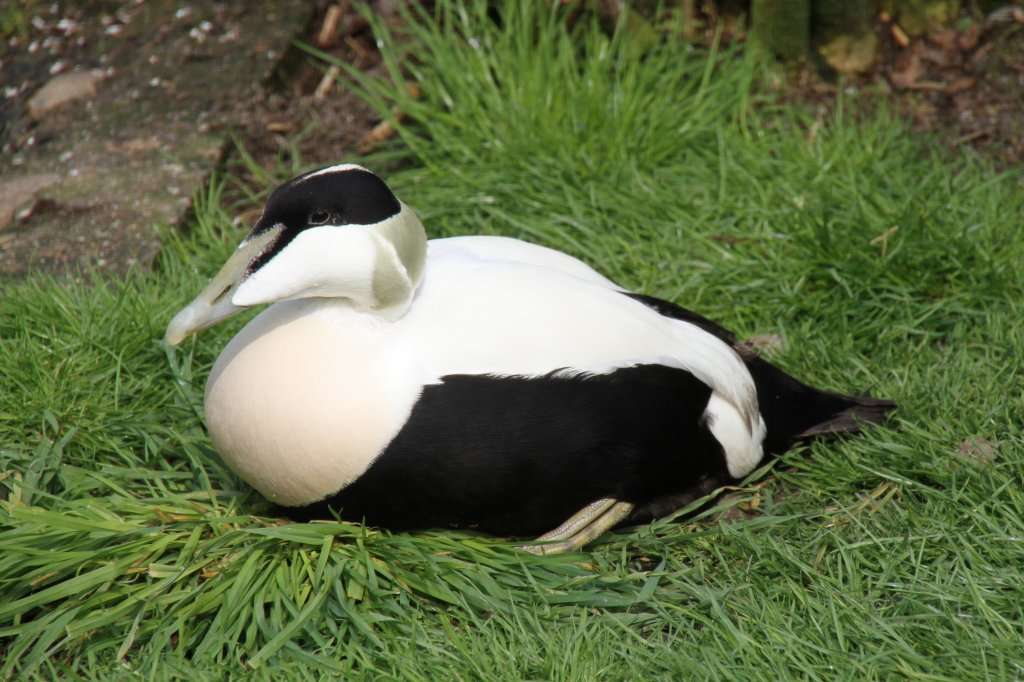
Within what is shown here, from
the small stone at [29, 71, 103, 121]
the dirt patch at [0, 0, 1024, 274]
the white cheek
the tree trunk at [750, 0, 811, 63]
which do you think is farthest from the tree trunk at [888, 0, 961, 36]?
the small stone at [29, 71, 103, 121]

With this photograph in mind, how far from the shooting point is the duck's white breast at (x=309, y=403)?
2.09 meters

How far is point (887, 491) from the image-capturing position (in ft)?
8.11

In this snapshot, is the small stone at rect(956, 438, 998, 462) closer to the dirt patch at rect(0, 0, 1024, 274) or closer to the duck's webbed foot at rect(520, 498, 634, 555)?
the duck's webbed foot at rect(520, 498, 634, 555)

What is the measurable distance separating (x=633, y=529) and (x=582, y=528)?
16cm

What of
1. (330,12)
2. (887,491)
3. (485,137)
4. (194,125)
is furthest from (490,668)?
(330,12)

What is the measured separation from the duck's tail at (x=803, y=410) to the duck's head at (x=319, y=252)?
0.93 metres

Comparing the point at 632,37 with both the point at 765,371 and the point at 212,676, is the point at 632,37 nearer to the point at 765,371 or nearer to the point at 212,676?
the point at 765,371

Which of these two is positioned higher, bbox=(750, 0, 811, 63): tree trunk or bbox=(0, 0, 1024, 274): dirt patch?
bbox=(750, 0, 811, 63): tree trunk

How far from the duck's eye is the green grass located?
23.7 inches

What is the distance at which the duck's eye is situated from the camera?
2100mm

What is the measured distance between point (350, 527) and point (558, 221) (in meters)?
1.40

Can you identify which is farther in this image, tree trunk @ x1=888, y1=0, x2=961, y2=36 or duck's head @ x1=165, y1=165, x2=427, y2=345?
tree trunk @ x1=888, y1=0, x2=961, y2=36

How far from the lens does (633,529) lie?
2.43 metres

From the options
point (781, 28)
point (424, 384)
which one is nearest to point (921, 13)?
point (781, 28)
